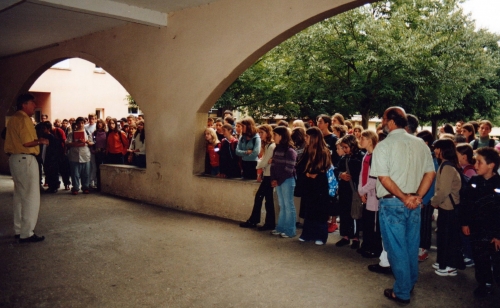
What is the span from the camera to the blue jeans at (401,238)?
3.95 m

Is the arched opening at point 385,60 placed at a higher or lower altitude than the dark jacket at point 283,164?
higher

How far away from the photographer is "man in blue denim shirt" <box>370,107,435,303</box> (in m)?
3.92

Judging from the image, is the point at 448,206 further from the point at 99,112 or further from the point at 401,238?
the point at 99,112

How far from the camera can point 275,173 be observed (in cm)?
623

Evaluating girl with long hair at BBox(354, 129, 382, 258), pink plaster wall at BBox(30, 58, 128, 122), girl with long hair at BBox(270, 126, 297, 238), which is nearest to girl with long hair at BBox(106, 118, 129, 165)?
girl with long hair at BBox(270, 126, 297, 238)

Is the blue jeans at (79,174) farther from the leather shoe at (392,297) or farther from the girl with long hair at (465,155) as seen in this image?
the girl with long hair at (465,155)

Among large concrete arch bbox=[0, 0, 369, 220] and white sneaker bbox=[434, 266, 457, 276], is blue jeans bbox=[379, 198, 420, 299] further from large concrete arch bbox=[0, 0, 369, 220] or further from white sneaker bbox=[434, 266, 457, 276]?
large concrete arch bbox=[0, 0, 369, 220]

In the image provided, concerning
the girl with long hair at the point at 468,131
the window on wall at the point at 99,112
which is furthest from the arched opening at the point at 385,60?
the window on wall at the point at 99,112

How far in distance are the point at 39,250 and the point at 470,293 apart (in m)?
5.42

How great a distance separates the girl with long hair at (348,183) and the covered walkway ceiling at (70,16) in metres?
3.78

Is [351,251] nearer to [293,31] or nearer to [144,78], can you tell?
[293,31]

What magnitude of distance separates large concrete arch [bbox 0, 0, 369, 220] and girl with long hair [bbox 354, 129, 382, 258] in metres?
1.93

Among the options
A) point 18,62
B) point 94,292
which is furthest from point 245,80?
point 94,292

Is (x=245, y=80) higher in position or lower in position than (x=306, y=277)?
higher
